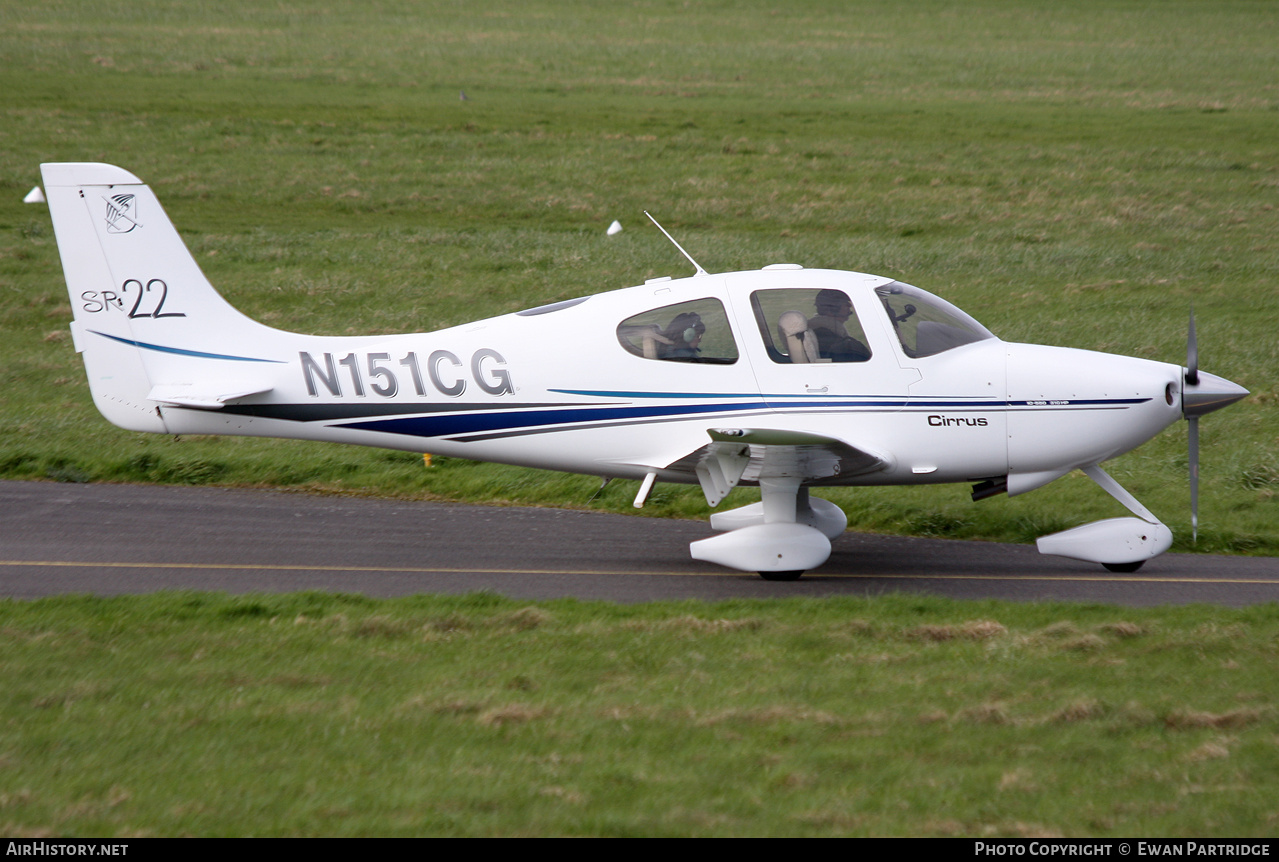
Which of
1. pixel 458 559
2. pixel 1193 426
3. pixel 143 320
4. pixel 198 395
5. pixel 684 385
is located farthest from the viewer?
pixel 458 559

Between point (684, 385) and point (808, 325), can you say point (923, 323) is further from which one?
point (684, 385)

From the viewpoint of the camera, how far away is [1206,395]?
371 inches

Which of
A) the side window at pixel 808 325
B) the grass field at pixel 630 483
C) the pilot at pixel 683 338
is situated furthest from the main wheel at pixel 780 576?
the pilot at pixel 683 338

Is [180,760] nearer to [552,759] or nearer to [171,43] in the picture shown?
[552,759]

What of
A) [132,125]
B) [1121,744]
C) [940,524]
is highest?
[132,125]

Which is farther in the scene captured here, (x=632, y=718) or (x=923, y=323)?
(x=923, y=323)

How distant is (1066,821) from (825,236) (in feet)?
60.8

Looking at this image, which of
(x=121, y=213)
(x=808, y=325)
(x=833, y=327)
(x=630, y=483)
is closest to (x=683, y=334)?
(x=808, y=325)

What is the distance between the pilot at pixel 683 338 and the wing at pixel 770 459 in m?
0.81

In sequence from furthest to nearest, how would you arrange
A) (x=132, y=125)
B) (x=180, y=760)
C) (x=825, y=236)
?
1. (x=132, y=125)
2. (x=825, y=236)
3. (x=180, y=760)

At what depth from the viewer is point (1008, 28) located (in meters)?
54.6

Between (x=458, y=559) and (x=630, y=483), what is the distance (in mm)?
2939

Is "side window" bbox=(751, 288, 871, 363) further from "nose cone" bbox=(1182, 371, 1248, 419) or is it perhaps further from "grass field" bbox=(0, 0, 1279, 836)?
"nose cone" bbox=(1182, 371, 1248, 419)

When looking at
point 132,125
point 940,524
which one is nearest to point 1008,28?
point 132,125
